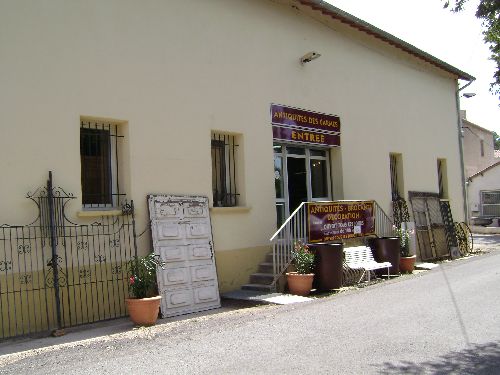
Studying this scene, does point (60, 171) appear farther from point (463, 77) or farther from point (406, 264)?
point (463, 77)

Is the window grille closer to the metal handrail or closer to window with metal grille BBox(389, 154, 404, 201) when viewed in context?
window with metal grille BBox(389, 154, 404, 201)

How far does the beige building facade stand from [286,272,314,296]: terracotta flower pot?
1110 mm

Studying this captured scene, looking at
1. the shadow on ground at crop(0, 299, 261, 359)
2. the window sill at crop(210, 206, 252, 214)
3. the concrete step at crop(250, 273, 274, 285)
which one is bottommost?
the shadow on ground at crop(0, 299, 261, 359)

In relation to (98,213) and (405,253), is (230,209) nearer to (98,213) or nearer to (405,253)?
(98,213)

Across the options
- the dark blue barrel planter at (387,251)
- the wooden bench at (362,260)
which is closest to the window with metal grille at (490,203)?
the dark blue barrel planter at (387,251)

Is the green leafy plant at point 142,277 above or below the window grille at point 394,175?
below

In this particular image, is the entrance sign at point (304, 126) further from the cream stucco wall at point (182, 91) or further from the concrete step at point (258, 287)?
the concrete step at point (258, 287)

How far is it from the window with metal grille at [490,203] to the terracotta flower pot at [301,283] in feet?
91.2

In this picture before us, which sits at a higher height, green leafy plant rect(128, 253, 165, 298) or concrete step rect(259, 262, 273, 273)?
green leafy plant rect(128, 253, 165, 298)

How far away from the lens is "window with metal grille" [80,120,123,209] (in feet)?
26.7

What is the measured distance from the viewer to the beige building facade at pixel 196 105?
736 centimetres

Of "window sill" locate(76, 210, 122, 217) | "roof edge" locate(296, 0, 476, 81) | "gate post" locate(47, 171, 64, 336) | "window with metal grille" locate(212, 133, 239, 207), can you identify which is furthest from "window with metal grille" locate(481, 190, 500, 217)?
"gate post" locate(47, 171, 64, 336)

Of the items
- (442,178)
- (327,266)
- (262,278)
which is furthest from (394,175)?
(262,278)

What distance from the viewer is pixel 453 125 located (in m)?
18.7
